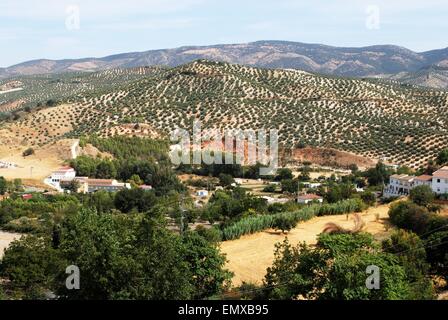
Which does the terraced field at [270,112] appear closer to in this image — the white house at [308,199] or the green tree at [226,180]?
the green tree at [226,180]

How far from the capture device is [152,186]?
57656mm

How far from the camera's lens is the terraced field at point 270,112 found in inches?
2936

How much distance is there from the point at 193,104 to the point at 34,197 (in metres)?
43.1

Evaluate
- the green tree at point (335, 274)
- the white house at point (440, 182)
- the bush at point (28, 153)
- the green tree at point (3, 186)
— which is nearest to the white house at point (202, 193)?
the green tree at point (3, 186)

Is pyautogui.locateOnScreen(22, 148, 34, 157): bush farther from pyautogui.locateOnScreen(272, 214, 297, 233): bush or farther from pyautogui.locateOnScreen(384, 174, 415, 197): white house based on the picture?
pyautogui.locateOnScreen(384, 174, 415, 197): white house

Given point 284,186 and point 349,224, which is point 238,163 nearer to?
point 284,186

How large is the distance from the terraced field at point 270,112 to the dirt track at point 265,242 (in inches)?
1232

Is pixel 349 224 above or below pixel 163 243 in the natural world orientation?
below

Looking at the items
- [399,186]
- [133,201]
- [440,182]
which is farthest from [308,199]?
[133,201]

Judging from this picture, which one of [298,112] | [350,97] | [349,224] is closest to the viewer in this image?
[349,224]

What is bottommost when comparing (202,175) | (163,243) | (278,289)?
(202,175)

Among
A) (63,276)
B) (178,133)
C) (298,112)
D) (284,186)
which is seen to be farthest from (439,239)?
(298,112)

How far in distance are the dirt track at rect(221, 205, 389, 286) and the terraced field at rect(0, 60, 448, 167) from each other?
31.3 meters

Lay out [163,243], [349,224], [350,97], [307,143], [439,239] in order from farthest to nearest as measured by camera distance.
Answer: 1. [350,97]
2. [307,143]
3. [349,224]
4. [439,239]
5. [163,243]
